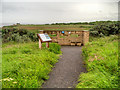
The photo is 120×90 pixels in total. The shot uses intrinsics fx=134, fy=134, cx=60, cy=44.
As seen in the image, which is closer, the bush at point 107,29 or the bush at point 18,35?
the bush at point 18,35

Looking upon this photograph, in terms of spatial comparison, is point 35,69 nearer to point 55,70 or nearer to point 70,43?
point 55,70

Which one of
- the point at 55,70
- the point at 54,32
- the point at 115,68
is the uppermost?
the point at 54,32

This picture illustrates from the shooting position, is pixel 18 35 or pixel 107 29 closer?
pixel 18 35

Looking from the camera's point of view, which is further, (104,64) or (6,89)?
(104,64)

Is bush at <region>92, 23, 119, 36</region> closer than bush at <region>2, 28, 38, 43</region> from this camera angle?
No

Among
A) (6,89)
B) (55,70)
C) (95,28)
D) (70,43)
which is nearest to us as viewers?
(6,89)

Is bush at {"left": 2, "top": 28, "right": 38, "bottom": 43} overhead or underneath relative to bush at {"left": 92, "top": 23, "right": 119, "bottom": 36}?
underneath

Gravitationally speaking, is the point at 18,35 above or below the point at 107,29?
below

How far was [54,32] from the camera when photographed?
40.2 ft

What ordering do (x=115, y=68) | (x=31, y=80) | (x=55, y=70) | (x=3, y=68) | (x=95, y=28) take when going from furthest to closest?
(x=95, y=28)
(x=55, y=70)
(x=3, y=68)
(x=115, y=68)
(x=31, y=80)

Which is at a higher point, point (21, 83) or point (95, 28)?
point (95, 28)

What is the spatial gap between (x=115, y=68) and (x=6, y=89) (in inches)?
117

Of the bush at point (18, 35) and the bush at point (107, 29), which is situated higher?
the bush at point (107, 29)

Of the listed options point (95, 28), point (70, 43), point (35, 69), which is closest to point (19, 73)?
point (35, 69)
